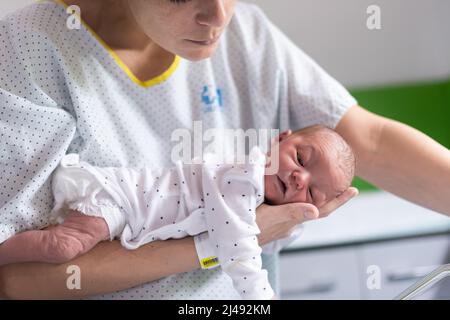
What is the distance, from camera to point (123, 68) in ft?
4.09

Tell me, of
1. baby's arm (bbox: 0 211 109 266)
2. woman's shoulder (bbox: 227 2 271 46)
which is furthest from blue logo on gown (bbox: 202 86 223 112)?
baby's arm (bbox: 0 211 109 266)

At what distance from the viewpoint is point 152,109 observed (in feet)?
4.21

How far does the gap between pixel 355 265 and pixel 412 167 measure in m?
0.83

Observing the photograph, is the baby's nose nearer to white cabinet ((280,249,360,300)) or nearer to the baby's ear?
the baby's ear

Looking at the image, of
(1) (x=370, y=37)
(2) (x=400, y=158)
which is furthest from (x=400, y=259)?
(2) (x=400, y=158)

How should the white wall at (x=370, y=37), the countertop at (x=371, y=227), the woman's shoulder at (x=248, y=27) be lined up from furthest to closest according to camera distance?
1. the white wall at (x=370, y=37)
2. the countertop at (x=371, y=227)
3. the woman's shoulder at (x=248, y=27)

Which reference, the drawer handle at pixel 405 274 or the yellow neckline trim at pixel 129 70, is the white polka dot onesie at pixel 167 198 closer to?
the yellow neckline trim at pixel 129 70

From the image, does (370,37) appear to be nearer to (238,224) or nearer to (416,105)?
(416,105)

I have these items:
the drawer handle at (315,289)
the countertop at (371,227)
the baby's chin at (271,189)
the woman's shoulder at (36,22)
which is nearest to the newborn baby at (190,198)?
the baby's chin at (271,189)

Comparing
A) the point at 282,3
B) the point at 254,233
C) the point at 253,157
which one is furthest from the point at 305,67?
the point at 282,3

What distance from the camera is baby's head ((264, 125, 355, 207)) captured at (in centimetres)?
113

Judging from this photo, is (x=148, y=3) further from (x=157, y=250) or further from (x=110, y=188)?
(x=157, y=250)

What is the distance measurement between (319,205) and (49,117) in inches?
19.3

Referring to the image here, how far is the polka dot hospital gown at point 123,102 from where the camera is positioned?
44.0 inches
